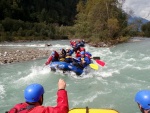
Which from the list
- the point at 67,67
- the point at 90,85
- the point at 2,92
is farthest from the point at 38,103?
the point at 67,67

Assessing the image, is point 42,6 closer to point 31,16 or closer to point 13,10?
point 31,16

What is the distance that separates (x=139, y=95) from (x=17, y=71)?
1041 cm

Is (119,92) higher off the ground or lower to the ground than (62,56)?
lower

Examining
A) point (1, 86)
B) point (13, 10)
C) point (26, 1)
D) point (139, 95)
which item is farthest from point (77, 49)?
point (26, 1)

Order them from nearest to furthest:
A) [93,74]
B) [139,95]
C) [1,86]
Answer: [139,95]
[1,86]
[93,74]

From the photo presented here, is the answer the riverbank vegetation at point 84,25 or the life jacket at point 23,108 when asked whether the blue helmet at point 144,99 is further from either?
the riverbank vegetation at point 84,25

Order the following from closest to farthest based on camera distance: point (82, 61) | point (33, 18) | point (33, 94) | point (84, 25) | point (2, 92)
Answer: point (33, 94) < point (2, 92) < point (82, 61) < point (84, 25) < point (33, 18)

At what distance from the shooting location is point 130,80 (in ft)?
32.9

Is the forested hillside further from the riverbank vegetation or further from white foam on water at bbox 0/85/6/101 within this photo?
white foam on water at bbox 0/85/6/101

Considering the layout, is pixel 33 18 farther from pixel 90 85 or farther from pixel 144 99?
pixel 144 99

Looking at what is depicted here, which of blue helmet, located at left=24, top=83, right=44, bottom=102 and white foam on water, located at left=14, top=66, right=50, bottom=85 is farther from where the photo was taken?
white foam on water, located at left=14, top=66, right=50, bottom=85

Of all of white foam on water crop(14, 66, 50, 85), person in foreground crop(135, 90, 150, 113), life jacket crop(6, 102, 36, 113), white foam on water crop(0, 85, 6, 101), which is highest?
person in foreground crop(135, 90, 150, 113)

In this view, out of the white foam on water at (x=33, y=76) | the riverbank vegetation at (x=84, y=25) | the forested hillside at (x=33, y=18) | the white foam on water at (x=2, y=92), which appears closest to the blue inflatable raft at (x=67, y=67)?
the white foam on water at (x=33, y=76)

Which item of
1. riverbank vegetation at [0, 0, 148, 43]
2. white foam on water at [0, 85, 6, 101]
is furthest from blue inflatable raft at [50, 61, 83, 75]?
riverbank vegetation at [0, 0, 148, 43]
